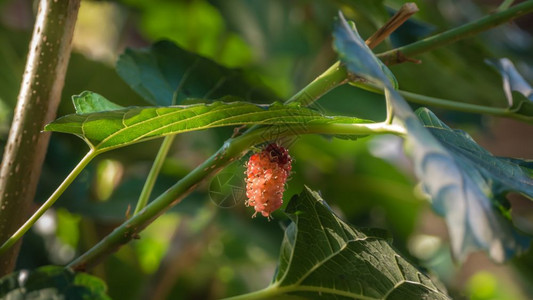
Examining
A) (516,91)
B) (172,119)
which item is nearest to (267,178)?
(172,119)

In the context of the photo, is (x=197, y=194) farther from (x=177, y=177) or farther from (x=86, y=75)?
(x=86, y=75)

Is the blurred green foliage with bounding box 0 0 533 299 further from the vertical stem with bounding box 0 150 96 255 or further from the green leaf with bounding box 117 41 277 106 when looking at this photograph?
the vertical stem with bounding box 0 150 96 255

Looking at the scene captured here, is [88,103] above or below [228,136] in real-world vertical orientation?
above

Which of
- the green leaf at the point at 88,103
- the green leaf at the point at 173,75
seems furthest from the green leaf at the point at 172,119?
the green leaf at the point at 173,75

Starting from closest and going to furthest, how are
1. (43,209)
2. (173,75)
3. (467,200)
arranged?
(467,200)
(43,209)
(173,75)

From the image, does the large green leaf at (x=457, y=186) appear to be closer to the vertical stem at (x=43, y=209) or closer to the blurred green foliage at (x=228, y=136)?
the vertical stem at (x=43, y=209)

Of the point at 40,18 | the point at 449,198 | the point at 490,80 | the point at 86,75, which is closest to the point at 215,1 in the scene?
the point at 86,75

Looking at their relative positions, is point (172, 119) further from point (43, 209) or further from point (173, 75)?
point (173, 75)
